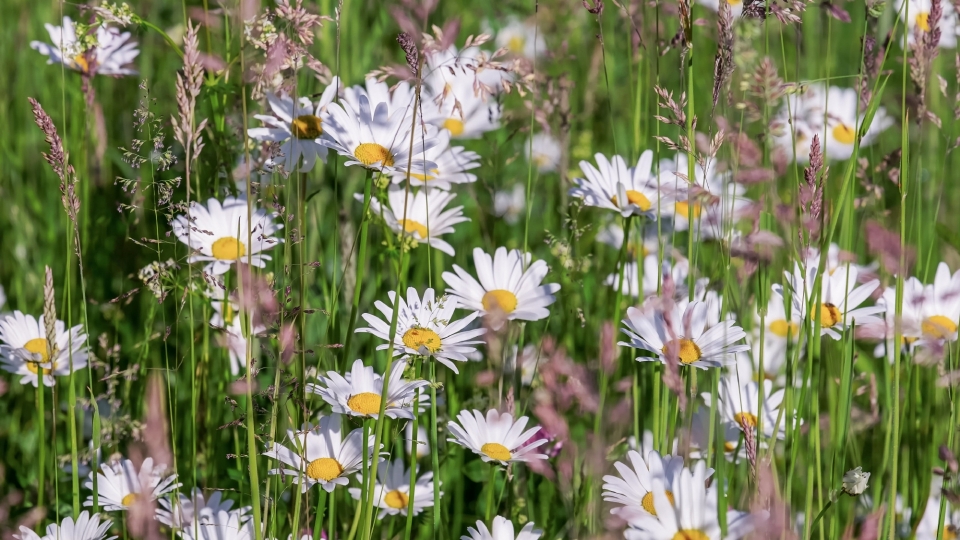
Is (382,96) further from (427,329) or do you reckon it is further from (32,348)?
(32,348)

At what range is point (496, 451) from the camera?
117cm

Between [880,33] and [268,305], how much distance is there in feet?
5.74

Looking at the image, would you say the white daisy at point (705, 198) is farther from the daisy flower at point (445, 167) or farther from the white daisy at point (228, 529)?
the white daisy at point (228, 529)

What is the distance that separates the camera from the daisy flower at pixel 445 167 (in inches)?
56.9

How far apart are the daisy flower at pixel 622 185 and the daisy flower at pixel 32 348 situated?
31.3 inches

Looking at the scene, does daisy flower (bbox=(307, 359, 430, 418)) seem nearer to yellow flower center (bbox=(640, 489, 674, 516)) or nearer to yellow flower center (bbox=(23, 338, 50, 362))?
yellow flower center (bbox=(640, 489, 674, 516))

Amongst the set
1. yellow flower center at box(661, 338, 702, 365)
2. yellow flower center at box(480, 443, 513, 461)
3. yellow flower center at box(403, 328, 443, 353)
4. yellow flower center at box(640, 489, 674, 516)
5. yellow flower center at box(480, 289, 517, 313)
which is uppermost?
yellow flower center at box(480, 289, 517, 313)

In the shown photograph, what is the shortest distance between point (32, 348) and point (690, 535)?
1047 mm

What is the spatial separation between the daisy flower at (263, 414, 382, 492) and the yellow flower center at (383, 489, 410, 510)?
151 mm

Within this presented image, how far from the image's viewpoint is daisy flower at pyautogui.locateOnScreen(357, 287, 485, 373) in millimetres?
1135

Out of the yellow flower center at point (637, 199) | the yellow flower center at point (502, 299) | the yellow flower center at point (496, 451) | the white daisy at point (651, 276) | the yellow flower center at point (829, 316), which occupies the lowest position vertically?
the yellow flower center at point (496, 451)

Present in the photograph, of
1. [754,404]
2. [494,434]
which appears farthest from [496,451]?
[754,404]

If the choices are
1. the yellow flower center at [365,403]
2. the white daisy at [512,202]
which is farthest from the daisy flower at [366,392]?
the white daisy at [512,202]

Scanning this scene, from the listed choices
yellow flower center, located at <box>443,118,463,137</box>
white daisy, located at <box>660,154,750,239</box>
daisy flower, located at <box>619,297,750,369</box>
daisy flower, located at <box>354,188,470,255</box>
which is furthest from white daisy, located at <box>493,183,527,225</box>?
daisy flower, located at <box>619,297,750,369</box>
